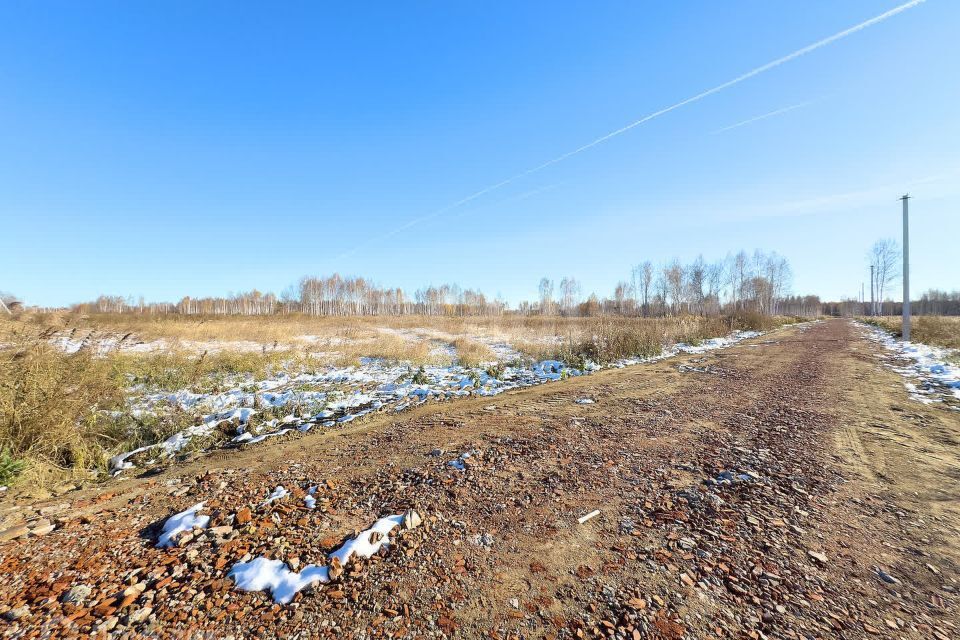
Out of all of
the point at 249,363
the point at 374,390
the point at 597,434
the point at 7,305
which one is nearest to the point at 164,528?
the point at 597,434

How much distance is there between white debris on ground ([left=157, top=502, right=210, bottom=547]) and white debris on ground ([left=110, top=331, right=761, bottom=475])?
91.2 inches

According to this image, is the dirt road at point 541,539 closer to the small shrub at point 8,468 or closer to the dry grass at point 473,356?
the small shrub at point 8,468

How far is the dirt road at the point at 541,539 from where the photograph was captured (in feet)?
6.53

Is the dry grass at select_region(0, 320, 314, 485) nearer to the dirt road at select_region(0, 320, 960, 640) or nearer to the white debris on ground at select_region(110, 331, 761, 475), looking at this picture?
the white debris on ground at select_region(110, 331, 761, 475)

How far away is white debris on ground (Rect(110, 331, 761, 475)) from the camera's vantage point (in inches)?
214

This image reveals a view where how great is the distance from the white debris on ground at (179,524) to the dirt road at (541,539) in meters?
0.09

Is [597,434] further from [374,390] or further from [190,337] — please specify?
[190,337]

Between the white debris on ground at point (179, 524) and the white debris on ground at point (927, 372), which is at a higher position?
the white debris on ground at point (179, 524)

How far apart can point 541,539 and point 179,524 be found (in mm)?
2762

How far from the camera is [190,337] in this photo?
57.4ft

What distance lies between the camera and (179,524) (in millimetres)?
2803

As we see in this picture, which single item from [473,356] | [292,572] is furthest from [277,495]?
[473,356]

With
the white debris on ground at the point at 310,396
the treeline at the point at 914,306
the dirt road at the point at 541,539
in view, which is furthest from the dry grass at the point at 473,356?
the treeline at the point at 914,306

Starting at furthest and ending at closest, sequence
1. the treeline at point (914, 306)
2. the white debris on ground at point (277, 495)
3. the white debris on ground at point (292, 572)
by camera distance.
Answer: the treeline at point (914, 306) < the white debris on ground at point (277, 495) < the white debris on ground at point (292, 572)
